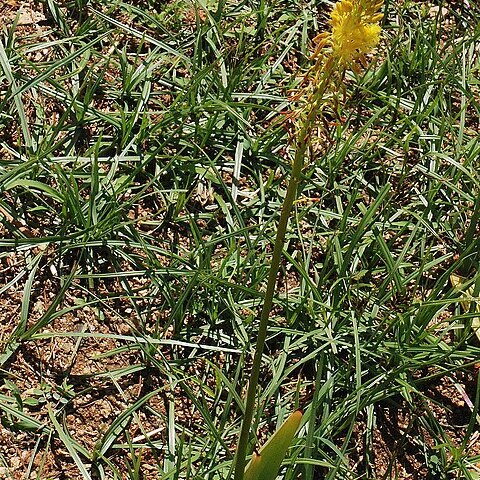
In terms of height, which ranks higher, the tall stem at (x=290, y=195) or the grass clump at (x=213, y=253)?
the tall stem at (x=290, y=195)

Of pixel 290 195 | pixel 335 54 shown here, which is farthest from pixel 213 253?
pixel 335 54

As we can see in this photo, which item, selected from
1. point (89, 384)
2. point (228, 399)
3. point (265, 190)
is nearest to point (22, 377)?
point (89, 384)

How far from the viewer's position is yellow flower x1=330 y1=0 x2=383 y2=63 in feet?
5.14

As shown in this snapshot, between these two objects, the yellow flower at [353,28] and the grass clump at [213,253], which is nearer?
the yellow flower at [353,28]

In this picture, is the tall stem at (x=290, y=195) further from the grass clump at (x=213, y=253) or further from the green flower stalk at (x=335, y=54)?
the grass clump at (x=213, y=253)

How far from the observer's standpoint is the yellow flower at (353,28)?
5.14 ft

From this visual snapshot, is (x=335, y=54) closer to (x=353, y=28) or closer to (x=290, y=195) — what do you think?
(x=353, y=28)

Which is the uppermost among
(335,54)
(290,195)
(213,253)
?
(335,54)

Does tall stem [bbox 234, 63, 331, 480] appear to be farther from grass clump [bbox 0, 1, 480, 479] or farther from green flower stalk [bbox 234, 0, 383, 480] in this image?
grass clump [bbox 0, 1, 480, 479]

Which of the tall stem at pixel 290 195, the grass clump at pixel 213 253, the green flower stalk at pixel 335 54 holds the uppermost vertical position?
the green flower stalk at pixel 335 54

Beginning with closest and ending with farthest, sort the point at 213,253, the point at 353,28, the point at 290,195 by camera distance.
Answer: the point at 353,28 → the point at 290,195 → the point at 213,253

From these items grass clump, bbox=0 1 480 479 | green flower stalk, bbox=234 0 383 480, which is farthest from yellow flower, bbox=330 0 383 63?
grass clump, bbox=0 1 480 479

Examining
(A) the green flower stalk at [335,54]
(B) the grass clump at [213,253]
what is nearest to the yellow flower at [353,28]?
(A) the green flower stalk at [335,54]

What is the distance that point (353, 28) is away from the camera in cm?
158
